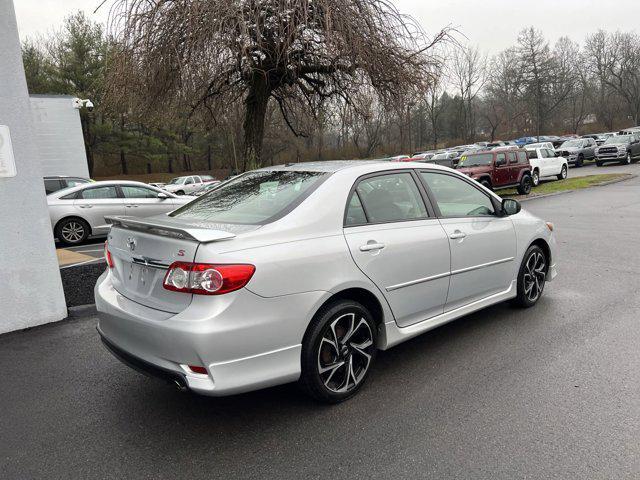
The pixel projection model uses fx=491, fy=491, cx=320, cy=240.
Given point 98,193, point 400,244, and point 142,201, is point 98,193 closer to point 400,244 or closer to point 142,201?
point 142,201

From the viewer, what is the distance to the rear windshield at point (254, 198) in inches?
130

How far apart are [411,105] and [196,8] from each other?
17.9 ft

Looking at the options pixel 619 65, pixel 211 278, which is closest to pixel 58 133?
pixel 211 278

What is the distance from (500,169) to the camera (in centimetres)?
1823

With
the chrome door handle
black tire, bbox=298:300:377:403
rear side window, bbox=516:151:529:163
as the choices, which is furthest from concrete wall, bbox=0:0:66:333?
rear side window, bbox=516:151:529:163

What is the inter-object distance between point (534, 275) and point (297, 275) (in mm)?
3215

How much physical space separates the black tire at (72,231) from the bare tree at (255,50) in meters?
2.95

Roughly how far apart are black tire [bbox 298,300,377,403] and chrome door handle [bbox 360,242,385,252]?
365 mm

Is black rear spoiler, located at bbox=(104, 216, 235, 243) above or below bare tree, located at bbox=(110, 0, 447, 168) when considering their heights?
below

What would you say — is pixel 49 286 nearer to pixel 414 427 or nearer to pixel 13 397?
pixel 13 397

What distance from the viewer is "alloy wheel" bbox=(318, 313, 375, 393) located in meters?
3.18

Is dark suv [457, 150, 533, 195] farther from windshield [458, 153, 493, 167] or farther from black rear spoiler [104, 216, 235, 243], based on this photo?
black rear spoiler [104, 216, 235, 243]

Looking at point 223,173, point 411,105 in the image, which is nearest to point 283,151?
point 223,173

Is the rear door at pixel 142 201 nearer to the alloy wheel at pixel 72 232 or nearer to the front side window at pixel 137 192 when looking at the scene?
the front side window at pixel 137 192
